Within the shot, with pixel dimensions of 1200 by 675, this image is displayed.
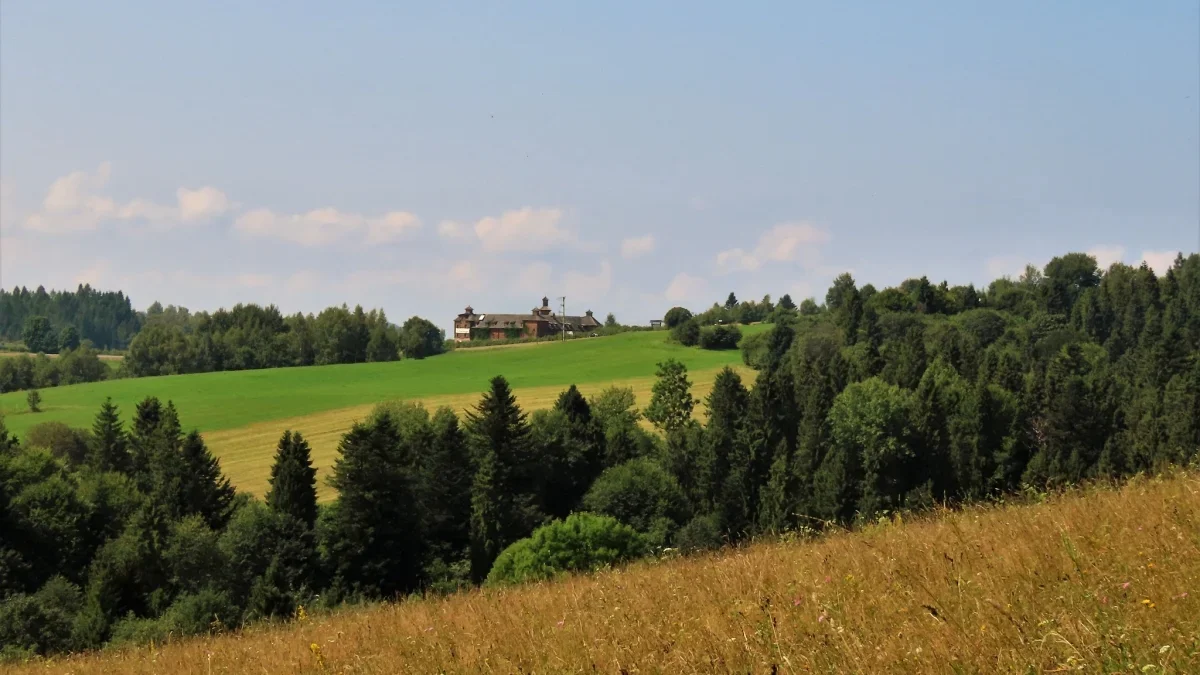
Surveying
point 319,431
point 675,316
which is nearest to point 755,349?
point 675,316

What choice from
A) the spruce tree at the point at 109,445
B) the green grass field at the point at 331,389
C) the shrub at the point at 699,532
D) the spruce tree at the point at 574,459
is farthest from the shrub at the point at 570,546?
the spruce tree at the point at 109,445

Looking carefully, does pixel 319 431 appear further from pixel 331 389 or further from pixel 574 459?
pixel 574 459

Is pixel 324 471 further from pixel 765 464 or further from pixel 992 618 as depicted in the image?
pixel 992 618

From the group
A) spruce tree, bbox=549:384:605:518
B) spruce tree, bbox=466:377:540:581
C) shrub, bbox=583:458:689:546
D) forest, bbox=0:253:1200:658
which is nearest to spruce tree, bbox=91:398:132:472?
forest, bbox=0:253:1200:658

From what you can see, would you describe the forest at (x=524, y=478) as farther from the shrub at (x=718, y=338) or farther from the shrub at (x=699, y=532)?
the shrub at (x=718, y=338)

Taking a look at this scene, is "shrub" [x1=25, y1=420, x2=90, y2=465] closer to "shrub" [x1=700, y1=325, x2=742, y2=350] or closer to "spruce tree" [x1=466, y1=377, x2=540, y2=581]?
"spruce tree" [x1=466, y1=377, x2=540, y2=581]

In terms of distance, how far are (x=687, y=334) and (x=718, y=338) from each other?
4.48m

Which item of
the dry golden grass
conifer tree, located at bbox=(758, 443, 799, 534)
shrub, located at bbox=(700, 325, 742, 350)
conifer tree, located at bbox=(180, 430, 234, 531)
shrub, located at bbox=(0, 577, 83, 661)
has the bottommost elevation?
conifer tree, located at bbox=(758, 443, 799, 534)

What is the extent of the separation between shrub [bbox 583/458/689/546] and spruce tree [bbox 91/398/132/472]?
1409 inches

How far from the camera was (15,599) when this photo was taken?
34562 millimetres

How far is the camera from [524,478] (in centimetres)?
5781

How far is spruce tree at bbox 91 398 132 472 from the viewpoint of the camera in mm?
70938

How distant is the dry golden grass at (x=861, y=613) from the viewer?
543 cm

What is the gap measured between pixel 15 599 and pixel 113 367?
123850mm
